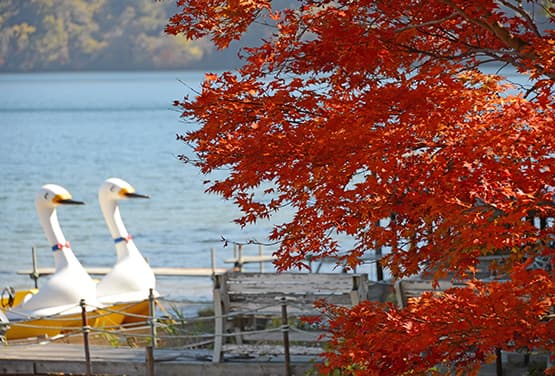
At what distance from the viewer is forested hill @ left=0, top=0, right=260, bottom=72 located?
3912 inches

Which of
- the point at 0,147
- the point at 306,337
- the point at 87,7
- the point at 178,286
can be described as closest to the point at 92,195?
the point at 178,286

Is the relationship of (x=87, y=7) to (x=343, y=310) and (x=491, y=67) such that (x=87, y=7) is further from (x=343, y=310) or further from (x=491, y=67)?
(x=343, y=310)

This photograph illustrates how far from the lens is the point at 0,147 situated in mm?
61781

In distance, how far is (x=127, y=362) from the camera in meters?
10.2

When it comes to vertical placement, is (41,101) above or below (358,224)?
above

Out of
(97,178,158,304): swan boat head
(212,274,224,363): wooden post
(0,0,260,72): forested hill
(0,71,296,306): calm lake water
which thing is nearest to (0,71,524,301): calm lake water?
(0,71,296,306): calm lake water

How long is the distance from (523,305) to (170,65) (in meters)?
101

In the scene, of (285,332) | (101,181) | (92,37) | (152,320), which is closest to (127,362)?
(152,320)

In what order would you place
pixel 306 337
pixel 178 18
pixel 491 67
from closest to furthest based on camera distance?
pixel 178 18 → pixel 306 337 → pixel 491 67

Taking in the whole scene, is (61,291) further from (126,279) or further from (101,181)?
(101,181)

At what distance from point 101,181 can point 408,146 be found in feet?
130

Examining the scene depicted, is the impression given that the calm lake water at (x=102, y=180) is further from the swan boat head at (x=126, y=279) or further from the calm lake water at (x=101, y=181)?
the swan boat head at (x=126, y=279)

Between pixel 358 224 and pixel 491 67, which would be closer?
pixel 358 224

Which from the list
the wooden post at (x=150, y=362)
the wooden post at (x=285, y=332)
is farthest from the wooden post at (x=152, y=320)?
the wooden post at (x=285, y=332)
